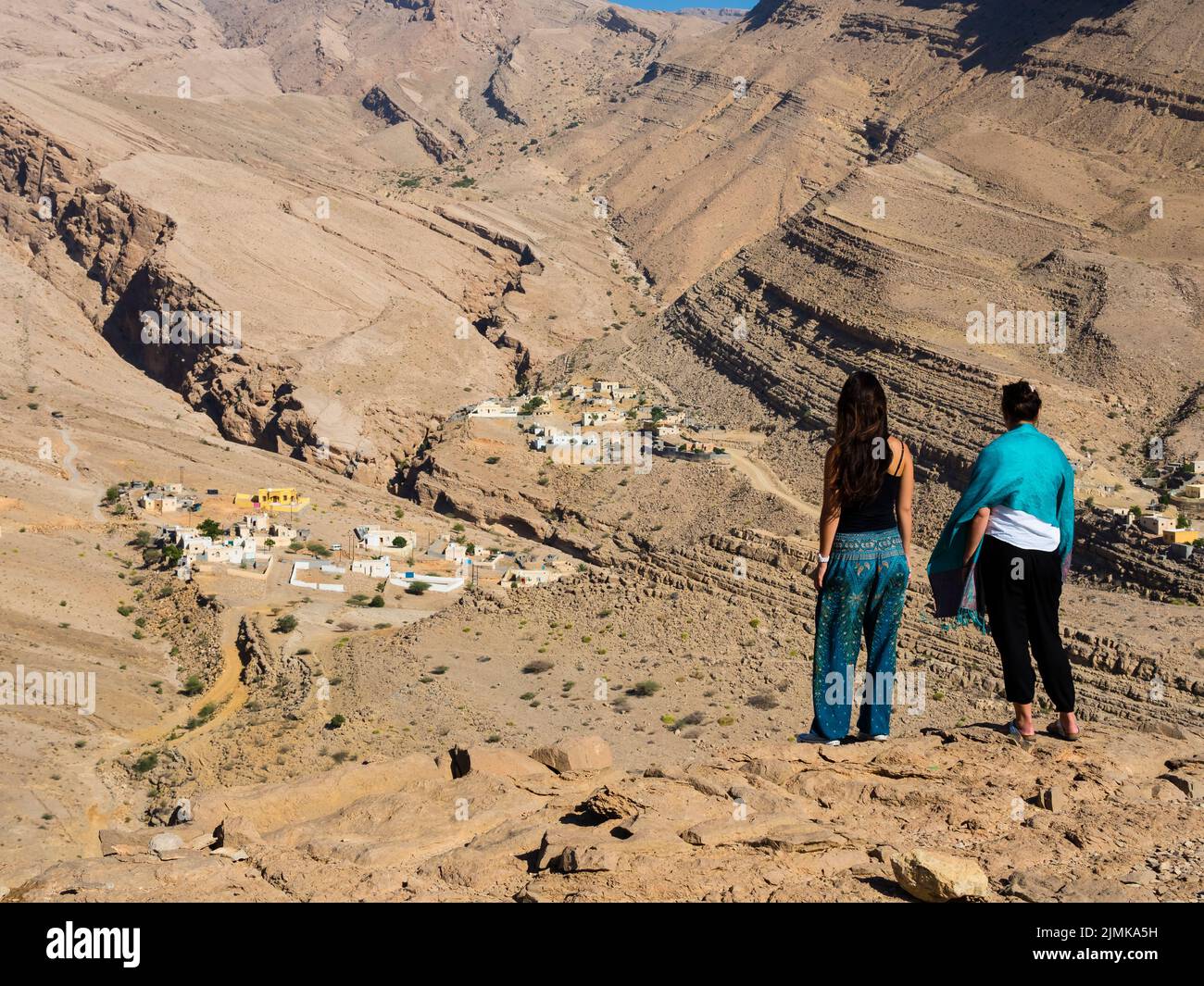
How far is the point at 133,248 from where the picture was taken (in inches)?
2704

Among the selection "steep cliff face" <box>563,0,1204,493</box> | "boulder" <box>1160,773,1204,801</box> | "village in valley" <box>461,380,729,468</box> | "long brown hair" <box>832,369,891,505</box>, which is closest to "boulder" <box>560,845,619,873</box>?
"long brown hair" <box>832,369,891,505</box>

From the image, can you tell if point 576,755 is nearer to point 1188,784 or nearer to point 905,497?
point 905,497

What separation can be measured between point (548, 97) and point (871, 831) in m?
120

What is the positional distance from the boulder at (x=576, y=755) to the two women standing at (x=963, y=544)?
3.45m

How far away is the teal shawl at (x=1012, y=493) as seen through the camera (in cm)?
988

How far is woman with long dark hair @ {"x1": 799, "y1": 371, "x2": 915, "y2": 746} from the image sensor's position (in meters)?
9.93

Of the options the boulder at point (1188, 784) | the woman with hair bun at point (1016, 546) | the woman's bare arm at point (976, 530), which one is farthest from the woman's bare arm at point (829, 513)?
the boulder at point (1188, 784)

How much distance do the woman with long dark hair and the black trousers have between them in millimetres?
661

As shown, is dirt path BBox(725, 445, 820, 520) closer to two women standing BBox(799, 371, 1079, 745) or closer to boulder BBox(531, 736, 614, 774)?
boulder BBox(531, 736, 614, 774)

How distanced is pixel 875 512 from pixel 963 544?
69cm

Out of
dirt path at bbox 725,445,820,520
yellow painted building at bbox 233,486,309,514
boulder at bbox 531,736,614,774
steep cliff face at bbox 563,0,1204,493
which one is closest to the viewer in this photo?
boulder at bbox 531,736,614,774

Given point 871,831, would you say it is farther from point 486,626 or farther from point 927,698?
point 486,626

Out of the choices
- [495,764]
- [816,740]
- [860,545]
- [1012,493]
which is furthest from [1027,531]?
[495,764]
